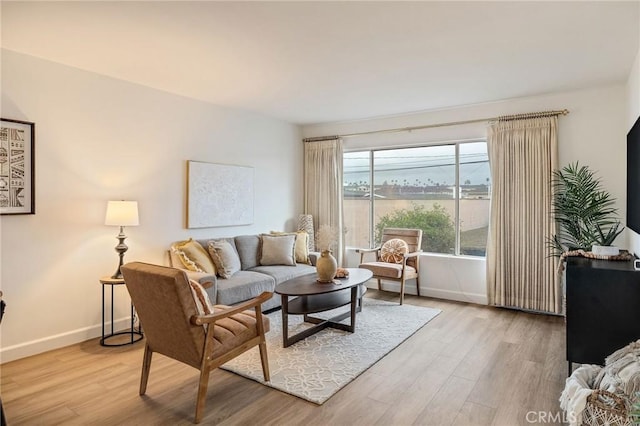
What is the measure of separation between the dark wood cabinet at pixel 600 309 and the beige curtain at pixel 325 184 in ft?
11.8

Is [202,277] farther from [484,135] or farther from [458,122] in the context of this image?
[484,135]

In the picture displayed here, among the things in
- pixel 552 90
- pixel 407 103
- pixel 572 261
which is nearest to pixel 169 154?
pixel 407 103

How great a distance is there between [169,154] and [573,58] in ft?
13.7

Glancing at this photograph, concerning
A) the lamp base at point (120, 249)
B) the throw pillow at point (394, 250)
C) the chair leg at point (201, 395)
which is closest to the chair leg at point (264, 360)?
the chair leg at point (201, 395)

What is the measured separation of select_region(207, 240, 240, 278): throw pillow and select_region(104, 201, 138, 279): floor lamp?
0.96 m

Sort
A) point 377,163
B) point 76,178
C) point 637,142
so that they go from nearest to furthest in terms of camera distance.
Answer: point 637,142
point 76,178
point 377,163

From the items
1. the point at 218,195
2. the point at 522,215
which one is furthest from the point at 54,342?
the point at 522,215

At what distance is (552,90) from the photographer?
4309mm

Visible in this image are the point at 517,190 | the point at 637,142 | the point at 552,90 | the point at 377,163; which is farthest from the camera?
the point at 377,163

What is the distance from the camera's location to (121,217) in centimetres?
359

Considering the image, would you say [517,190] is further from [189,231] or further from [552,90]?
[189,231]

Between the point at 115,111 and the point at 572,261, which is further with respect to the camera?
the point at 115,111

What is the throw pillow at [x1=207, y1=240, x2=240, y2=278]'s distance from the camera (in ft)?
14.1

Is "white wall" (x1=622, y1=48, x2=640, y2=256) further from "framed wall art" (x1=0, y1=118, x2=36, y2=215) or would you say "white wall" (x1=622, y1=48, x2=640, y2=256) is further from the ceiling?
"framed wall art" (x1=0, y1=118, x2=36, y2=215)
